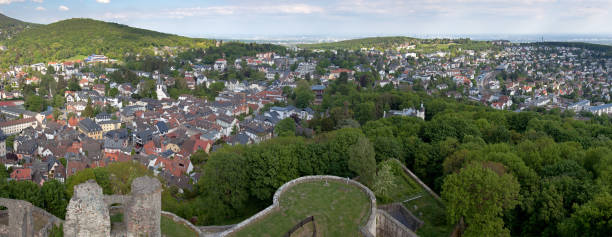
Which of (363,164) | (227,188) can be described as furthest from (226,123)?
(363,164)

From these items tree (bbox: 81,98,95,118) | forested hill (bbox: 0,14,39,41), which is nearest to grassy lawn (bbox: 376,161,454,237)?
tree (bbox: 81,98,95,118)

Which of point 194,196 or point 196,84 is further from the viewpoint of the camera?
point 196,84

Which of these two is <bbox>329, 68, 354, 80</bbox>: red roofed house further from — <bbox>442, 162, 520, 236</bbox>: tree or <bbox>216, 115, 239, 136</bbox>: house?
<bbox>442, 162, 520, 236</bbox>: tree

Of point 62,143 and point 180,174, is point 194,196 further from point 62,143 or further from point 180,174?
point 62,143

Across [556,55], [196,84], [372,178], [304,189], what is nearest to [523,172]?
[372,178]

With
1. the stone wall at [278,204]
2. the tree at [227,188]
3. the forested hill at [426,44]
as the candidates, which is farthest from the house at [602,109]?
the forested hill at [426,44]

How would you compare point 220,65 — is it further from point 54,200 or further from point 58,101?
point 54,200

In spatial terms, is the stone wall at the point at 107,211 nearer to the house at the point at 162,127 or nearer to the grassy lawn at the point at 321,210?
Answer: the grassy lawn at the point at 321,210
